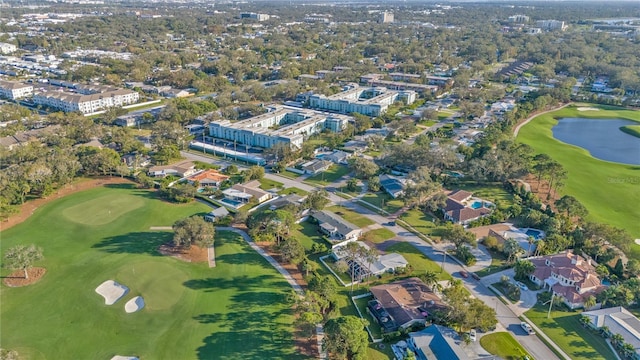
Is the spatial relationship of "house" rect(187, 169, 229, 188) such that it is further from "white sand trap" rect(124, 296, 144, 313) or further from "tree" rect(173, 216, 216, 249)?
"white sand trap" rect(124, 296, 144, 313)

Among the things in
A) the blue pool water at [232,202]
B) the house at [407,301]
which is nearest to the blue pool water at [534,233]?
the house at [407,301]

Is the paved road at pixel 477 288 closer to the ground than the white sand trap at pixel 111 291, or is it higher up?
higher up

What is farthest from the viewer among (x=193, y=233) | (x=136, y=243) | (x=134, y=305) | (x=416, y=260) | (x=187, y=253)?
Answer: (x=136, y=243)

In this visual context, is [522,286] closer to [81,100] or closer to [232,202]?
[232,202]

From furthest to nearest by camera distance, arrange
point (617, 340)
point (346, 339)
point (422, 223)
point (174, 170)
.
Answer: point (174, 170)
point (422, 223)
point (617, 340)
point (346, 339)

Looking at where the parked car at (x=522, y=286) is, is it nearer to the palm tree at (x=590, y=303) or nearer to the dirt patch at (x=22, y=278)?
the palm tree at (x=590, y=303)

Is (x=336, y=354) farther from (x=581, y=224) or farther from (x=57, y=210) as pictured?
(x=57, y=210)

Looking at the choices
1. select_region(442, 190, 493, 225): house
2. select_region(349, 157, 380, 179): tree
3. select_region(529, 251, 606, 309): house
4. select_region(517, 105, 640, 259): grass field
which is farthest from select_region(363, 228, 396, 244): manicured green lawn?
select_region(517, 105, 640, 259): grass field

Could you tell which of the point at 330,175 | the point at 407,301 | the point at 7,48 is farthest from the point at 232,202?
the point at 7,48
